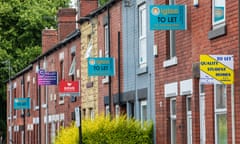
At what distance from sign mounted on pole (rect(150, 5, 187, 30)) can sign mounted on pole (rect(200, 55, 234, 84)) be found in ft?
17.3

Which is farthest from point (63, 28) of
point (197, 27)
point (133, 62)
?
point (197, 27)

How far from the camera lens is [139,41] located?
27.9 m

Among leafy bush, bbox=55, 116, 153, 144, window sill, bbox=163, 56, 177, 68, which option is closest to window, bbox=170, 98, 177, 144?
window sill, bbox=163, 56, 177, 68

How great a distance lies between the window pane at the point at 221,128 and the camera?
771 inches

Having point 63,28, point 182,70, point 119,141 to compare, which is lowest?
point 119,141

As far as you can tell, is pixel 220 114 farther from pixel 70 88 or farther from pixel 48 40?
pixel 48 40

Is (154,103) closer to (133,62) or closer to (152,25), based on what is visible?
(133,62)

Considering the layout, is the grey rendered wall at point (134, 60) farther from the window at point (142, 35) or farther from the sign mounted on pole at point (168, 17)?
the sign mounted on pole at point (168, 17)

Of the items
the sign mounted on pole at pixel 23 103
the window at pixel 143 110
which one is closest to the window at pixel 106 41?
the window at pixel 143 110

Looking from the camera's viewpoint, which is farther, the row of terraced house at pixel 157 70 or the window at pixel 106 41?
the window at pixel 106 41

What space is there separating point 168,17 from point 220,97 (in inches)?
116

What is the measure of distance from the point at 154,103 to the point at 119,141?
1690 millimetres

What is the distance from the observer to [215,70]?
15.9m

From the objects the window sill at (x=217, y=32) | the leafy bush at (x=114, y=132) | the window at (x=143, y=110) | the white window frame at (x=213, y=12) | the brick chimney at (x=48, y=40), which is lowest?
the leafy bush at (x=114, y=132)
